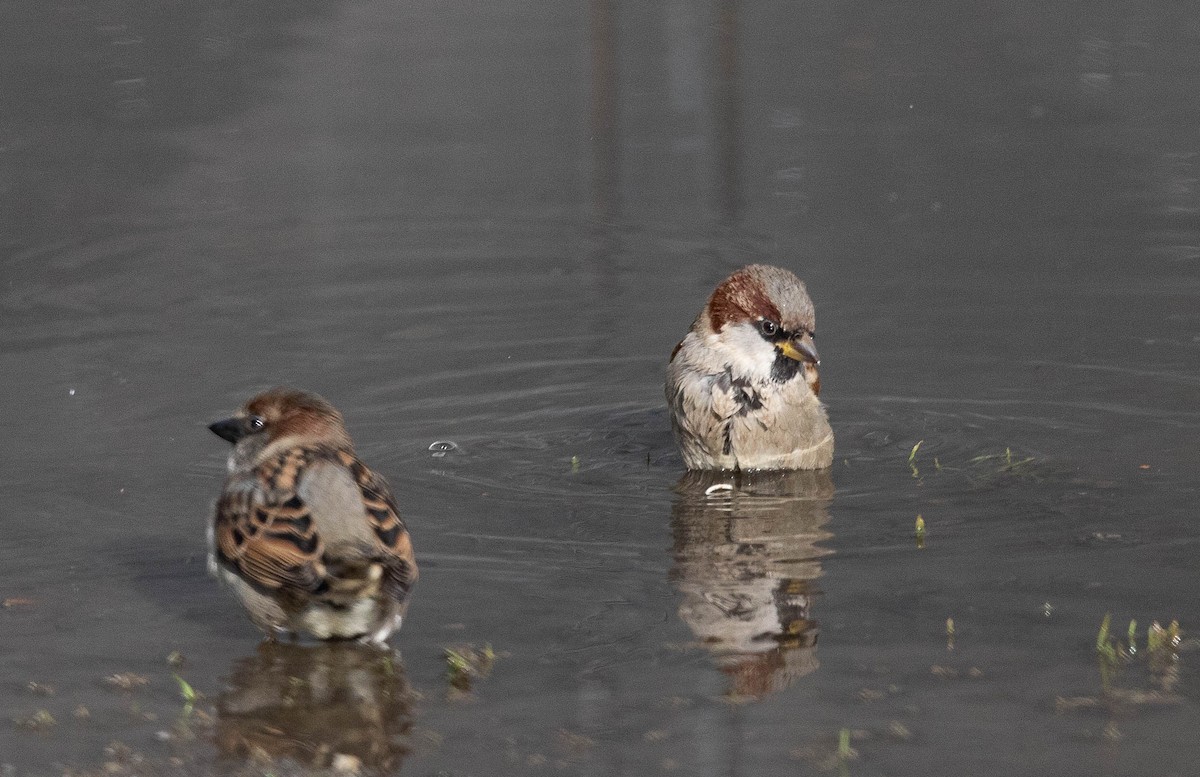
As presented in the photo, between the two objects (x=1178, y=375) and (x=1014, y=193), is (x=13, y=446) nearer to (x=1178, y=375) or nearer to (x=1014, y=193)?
(x=1178, y=375)

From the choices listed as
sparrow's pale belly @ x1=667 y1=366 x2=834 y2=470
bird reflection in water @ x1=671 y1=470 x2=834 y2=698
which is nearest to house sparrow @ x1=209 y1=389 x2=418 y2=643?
bird reflection in water @ x1=671 y1=470 x2=834 y2=698

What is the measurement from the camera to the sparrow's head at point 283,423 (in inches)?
237

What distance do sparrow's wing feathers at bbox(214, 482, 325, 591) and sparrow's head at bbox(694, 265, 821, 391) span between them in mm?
2541

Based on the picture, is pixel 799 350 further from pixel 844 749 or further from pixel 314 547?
pixel 844 749

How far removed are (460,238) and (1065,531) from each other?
5553 mm

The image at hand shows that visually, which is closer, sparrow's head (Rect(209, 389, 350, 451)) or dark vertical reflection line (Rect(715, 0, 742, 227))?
sparrow's head (Rect(209, 389, 350, 451))

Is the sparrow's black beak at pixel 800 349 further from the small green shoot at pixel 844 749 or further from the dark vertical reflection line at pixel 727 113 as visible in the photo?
the dark vertical reflection line at pixel 727 113

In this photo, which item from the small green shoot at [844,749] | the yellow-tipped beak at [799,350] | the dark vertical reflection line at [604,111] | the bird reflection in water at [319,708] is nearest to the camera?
the small green shoot at [844,749]

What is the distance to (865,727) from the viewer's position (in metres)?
4.96

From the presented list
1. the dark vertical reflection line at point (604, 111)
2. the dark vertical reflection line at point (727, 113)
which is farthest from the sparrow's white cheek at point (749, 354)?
the dark vertical reflection line at point (604, 111)

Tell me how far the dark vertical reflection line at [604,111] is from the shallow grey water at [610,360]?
56mm

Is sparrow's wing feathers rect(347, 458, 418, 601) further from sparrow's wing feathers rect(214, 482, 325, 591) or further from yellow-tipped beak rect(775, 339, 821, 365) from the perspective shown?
yellow-tipped beak rect(775, 339, 821, 365)

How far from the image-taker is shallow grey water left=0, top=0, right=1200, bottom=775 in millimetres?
5230

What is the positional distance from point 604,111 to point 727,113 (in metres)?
0.92
